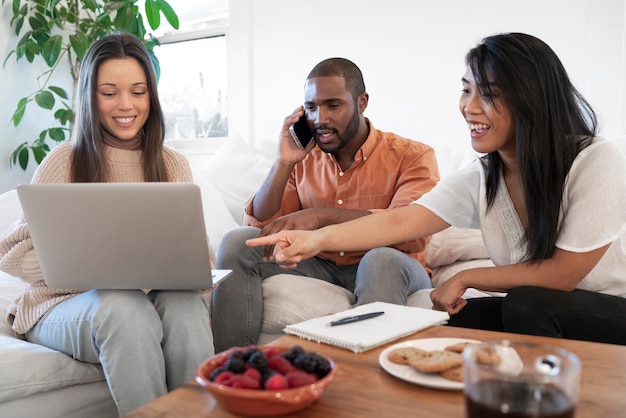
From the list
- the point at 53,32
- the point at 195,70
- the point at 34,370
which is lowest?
the point at 34,370

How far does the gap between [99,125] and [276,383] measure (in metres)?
1.15

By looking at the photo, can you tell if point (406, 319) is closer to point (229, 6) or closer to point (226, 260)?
point (226, 260)

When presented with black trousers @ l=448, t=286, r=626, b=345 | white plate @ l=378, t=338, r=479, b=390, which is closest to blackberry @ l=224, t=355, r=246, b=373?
white plate @ l=378, t=338, r=479, b=390

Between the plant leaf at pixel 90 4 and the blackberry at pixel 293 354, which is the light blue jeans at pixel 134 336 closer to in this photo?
the blackberry at pixel 293 354

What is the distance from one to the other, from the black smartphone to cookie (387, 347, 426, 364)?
3.92 feet

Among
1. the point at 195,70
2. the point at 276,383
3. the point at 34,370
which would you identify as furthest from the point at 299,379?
the point at 195,70

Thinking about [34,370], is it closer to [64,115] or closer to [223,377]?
[223,377]

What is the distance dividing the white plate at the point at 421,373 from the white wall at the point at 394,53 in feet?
5.47

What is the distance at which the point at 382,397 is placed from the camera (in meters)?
0.81

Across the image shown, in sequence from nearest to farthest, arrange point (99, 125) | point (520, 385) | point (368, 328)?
point (520, 385) → point (368, 328) → point (99, 125)

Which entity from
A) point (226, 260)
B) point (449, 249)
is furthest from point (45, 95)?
point (449, 249)

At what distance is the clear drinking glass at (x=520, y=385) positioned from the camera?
54 centimetres

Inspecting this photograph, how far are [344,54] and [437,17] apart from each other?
456mm

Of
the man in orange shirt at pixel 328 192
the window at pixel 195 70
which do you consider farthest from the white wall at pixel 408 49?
the man in orange shirt at pixel 328 192
